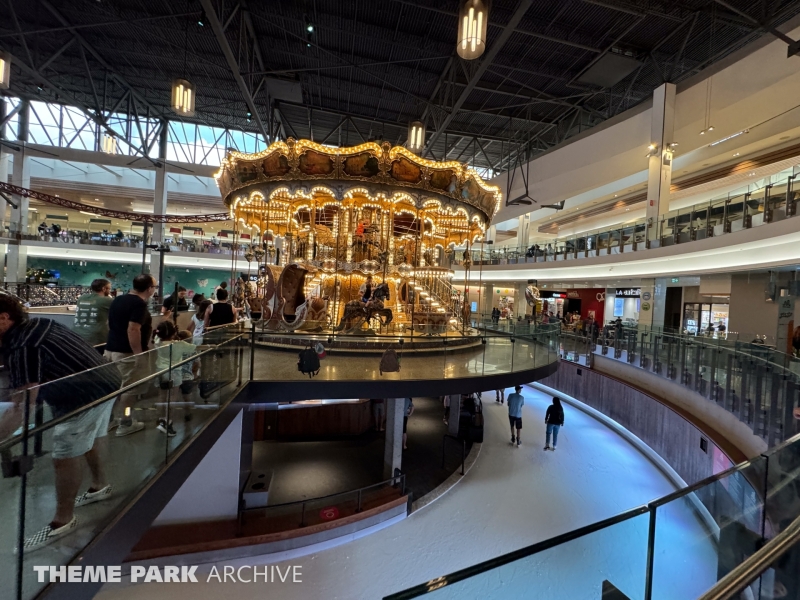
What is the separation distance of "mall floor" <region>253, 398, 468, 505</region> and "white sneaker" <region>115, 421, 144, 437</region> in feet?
15.1

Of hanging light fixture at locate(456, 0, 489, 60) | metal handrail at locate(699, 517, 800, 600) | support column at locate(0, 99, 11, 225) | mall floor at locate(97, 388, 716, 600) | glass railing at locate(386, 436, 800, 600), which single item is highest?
support column at locate(0, 99, 11, 225)

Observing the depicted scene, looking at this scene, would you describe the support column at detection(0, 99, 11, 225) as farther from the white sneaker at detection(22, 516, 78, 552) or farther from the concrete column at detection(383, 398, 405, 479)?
the white sneaker at detection(22, 516, 78, 552)

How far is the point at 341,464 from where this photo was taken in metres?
8.05

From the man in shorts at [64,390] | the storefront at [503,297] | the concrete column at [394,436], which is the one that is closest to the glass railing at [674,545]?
the man in shorts at [64,390]

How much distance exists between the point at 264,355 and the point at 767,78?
1407 cm

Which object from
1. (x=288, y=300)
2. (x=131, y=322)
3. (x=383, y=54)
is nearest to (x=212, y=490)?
(x=131, y=322)

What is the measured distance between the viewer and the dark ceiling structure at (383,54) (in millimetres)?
10648

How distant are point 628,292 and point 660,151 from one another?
395 inches

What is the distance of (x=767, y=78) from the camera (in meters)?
9.60

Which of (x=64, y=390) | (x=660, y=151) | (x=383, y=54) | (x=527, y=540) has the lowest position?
(x=527, y=540)

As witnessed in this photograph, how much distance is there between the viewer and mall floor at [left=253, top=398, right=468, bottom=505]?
718 cm

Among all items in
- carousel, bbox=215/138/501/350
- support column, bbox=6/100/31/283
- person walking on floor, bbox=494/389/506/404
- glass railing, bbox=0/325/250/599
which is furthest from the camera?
support column, bbox=6/100/31/283

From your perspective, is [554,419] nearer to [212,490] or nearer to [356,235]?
[356,235]

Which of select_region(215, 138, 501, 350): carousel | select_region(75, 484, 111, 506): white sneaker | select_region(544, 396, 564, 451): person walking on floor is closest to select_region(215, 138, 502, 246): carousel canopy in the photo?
select_region(215, 138, 501, 350): carousel
